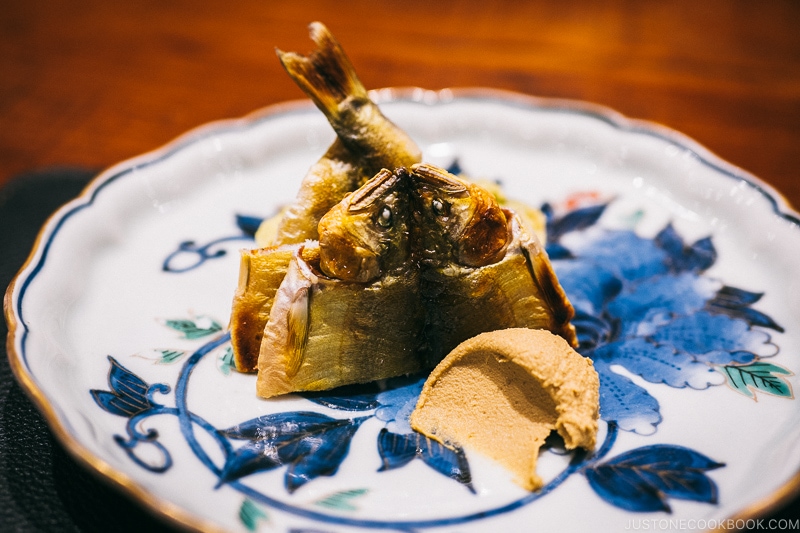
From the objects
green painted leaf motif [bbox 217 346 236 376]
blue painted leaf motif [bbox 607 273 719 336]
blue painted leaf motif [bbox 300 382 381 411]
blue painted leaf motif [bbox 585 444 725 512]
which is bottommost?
blue painted leaf motif [bbox 607 273 719 336]

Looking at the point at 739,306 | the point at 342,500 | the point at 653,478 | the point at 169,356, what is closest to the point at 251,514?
the point at 342,500

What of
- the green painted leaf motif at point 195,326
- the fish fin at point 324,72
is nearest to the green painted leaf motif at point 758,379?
the fish fin at point 324,72

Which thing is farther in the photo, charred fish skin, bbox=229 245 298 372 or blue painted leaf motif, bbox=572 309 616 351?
blue painted leaf motif, bbox=572 309 616 351

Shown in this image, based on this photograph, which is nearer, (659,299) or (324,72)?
(324,72)

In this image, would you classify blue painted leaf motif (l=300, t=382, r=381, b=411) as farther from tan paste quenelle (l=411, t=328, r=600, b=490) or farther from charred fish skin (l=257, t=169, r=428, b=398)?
tan paste quenelle (l=411, t=328, r=600, b=490)

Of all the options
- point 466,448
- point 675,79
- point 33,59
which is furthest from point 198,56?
point 466,448

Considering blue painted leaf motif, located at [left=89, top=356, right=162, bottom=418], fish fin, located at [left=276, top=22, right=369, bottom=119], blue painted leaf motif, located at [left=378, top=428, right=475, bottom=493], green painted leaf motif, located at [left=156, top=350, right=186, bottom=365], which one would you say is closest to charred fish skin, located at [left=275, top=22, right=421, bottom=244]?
fish fin, located at [left=276, top=22, right=369, bottom=119]

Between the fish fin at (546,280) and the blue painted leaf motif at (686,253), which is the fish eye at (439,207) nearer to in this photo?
the fish fin at (546,280)

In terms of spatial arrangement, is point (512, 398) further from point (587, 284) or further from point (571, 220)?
point (571, 220)

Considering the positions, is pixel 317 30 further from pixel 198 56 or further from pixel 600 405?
pixel 198 56
